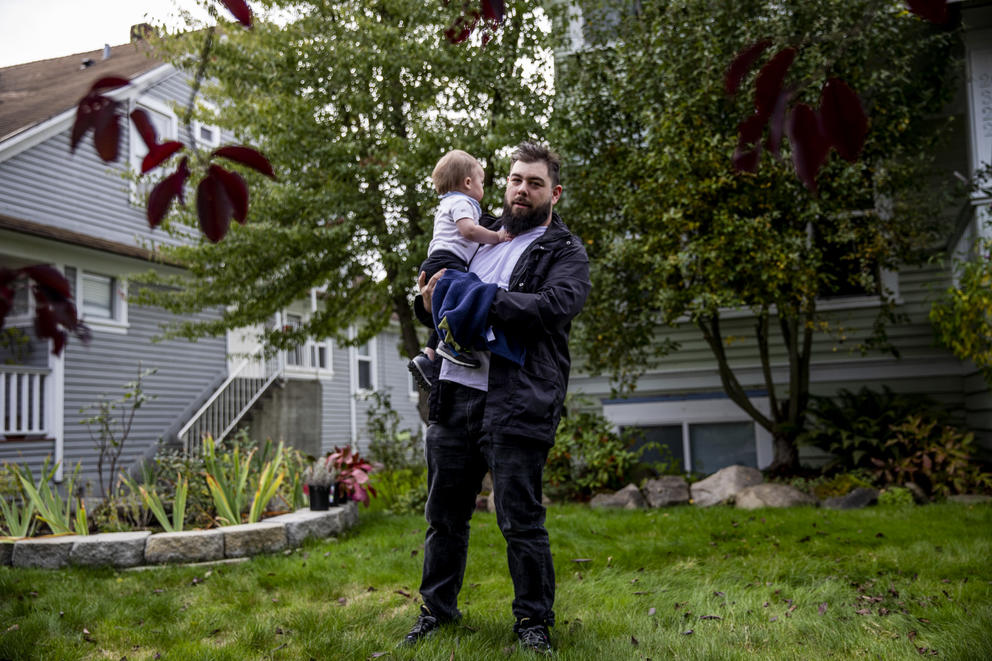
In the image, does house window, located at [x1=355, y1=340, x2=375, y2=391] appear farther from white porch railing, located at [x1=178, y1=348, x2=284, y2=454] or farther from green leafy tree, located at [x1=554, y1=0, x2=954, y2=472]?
green leafy tree, located at [x1=554, y1=0, x2=954, y2=472]

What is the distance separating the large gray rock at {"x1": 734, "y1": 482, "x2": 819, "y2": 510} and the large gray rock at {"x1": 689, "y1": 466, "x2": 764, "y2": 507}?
16 centimetres

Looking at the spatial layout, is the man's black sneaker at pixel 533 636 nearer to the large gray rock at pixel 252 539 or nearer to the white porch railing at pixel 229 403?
the large gray rock at pixel 252 539

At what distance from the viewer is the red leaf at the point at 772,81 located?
1287mm

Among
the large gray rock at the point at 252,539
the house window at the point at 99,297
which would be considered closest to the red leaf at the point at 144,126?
the large gray rock at the point at 252,539

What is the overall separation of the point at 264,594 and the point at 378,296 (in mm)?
5286

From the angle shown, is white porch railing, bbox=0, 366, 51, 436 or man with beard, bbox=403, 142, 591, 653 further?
white porch railing, bbox=0, 366, 51, 436

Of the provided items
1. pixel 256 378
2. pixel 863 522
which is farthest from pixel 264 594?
pixel 256 378

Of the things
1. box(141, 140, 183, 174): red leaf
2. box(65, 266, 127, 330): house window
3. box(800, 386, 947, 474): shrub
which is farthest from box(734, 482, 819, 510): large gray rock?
box(65, 266, 127, 330): house window

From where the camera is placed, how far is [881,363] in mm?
8156

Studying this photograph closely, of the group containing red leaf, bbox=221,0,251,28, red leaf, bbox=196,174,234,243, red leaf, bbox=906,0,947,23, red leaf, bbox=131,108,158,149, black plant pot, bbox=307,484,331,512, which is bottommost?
black plant pot, bbox=307,484,331,512

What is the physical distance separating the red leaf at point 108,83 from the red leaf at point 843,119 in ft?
3.87

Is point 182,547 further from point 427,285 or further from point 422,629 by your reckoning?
point 427,285

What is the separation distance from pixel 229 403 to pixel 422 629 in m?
11.1

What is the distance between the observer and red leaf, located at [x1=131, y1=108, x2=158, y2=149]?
52.6 inches
